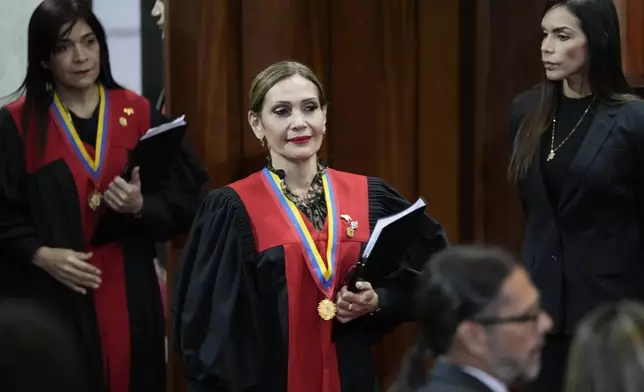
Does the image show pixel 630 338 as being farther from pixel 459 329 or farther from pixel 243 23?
pixel 243 23

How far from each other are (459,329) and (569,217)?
43.9 inches

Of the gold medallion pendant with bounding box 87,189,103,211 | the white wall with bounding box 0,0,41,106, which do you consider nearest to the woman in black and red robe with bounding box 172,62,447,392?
the gold medallion pendant with bounding box 87,189,103,211

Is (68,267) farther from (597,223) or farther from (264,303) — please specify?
(597,223)

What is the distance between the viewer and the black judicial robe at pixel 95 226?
9.80ft

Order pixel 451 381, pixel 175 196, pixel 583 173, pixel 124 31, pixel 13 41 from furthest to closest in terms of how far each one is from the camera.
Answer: pixel 124 31 < pixel 13 41 < pixel 175 196 < pixel 583 173 < pixel 451 381

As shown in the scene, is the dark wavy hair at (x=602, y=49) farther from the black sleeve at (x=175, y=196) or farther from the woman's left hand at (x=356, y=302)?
the black sleeve at (x=175, y=196)

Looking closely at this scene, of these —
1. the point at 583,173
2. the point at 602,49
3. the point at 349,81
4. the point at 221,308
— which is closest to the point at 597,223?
the point at 583,173

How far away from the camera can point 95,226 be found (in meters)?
3.04

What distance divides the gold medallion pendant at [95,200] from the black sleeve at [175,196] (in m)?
0.12

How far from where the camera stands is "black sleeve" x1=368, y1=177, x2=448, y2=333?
8.51 ft

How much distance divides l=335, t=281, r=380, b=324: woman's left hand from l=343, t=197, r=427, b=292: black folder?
20 mm

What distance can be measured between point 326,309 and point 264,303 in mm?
138

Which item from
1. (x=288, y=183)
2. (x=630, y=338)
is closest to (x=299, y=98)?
(x=288, y=183)

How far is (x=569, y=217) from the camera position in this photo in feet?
9.20
